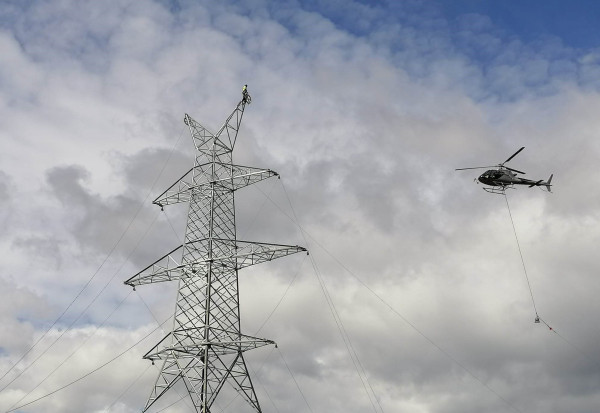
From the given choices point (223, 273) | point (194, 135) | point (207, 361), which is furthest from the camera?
point (194, 135)

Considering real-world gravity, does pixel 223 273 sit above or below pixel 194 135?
below

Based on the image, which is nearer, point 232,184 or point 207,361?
point 207,361

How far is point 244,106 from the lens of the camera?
209 feet

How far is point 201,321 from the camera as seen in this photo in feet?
170

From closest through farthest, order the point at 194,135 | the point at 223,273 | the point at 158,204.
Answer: the point at 223,273
the point at 158,204
the point at 194,135

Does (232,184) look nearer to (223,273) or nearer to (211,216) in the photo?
(211,216)

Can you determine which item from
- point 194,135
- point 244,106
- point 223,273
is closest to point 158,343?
point 223,273

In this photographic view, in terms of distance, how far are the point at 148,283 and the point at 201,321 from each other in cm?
604

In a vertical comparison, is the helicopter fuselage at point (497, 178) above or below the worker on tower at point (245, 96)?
below

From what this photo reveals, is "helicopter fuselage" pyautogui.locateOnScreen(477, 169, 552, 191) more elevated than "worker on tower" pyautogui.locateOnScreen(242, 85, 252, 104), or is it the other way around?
"worker on tower" pyautogui.locateOnScreen(242, 85, 252, 104)

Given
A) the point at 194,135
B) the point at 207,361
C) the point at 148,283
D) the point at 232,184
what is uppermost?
the point at 194,135

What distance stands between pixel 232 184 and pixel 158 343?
55.3 ft

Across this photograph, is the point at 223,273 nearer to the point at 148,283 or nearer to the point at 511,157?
the point at 148,283

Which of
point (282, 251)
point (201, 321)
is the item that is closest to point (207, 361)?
point (201, 321)
